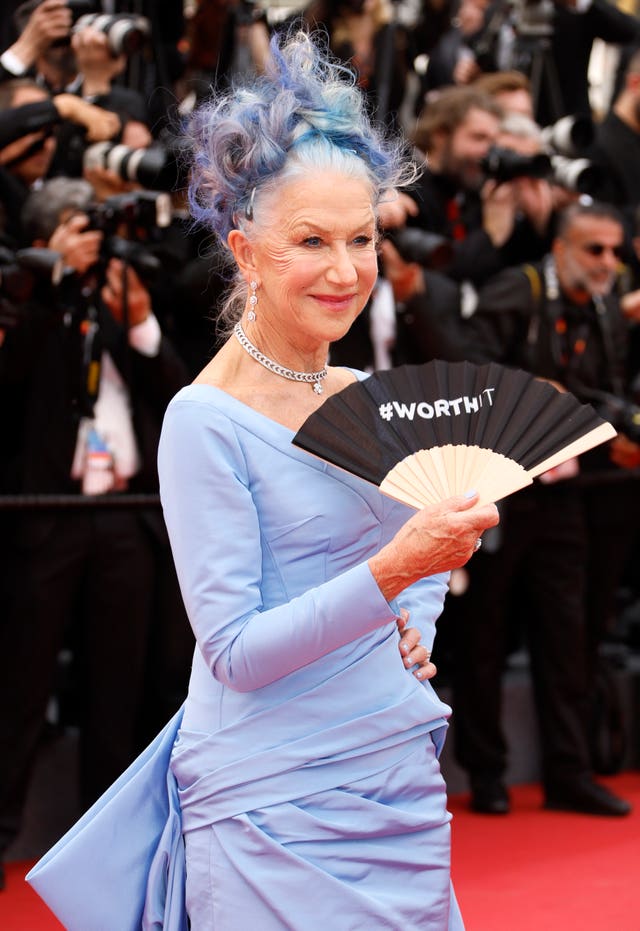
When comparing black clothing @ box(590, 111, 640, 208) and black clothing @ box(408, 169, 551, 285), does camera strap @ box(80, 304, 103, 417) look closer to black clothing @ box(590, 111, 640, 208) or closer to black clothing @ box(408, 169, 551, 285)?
black clothing @ box(408, 169, 551, 285)

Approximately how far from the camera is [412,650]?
2.22 meters

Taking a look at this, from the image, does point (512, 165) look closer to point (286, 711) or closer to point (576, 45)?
point (576, 45)

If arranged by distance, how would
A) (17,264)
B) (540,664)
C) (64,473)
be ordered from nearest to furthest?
(17,264)
(64,473)
(540,664)

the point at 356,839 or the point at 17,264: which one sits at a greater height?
the point at 17,264

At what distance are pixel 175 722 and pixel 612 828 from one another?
3033 millimetres

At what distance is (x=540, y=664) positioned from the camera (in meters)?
5.25

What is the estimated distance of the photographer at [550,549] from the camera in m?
5.08

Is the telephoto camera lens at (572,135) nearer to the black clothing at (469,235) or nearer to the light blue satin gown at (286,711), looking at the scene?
the black clothing at (469,235)

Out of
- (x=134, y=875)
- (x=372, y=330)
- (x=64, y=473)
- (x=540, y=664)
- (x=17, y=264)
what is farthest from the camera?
(x=540, y=664)

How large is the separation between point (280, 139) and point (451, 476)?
0.54 meters

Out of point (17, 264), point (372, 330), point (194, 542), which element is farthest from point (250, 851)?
point (372, 330)

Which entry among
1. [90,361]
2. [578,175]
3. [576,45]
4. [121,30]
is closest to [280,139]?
[90,361]

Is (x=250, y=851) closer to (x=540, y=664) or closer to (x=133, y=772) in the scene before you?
(x=133, y=772)

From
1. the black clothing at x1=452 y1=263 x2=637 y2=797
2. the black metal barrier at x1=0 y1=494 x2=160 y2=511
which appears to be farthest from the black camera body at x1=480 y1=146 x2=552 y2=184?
the black metal barrier at x1=0 y1=494 x2=160 y2=511
